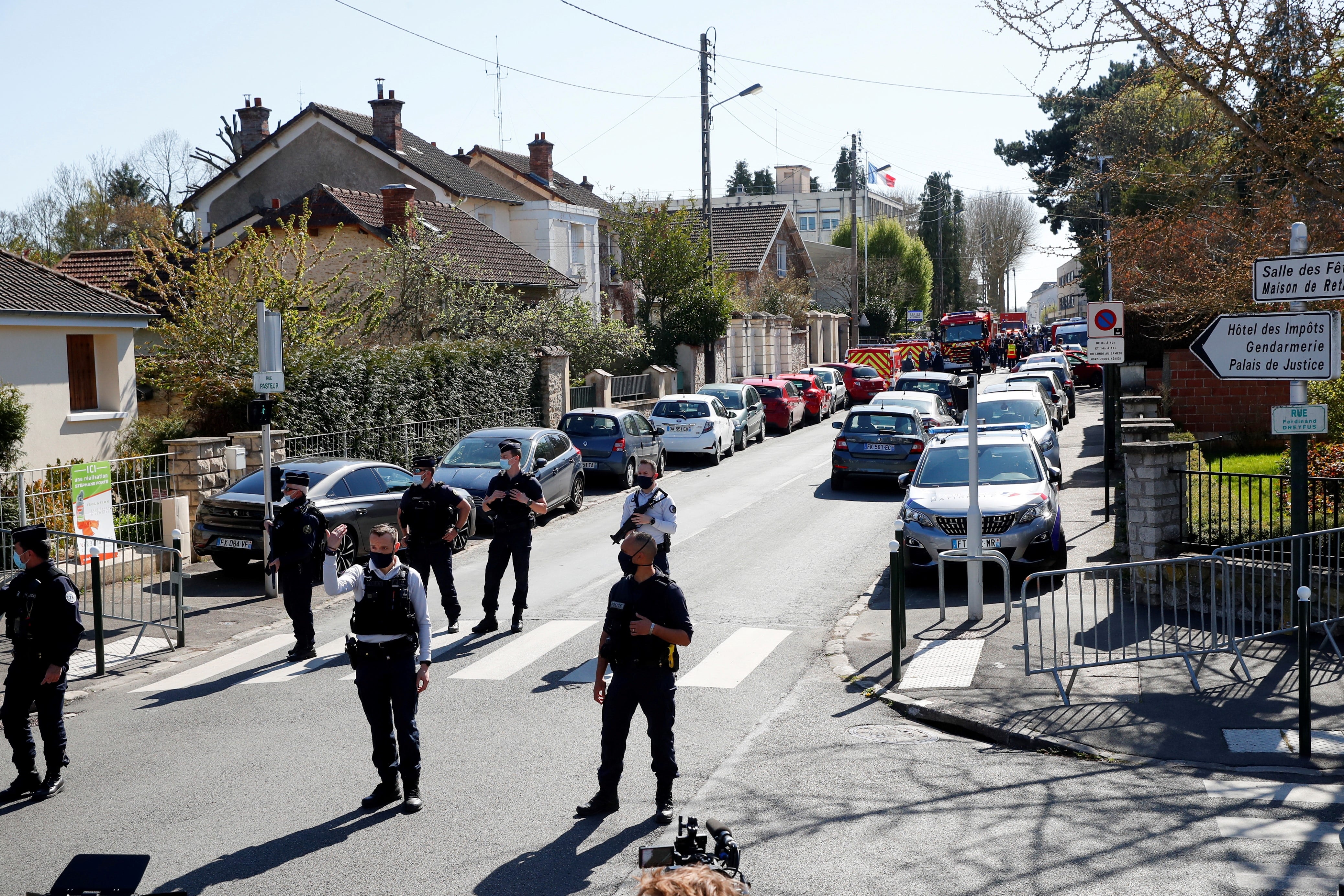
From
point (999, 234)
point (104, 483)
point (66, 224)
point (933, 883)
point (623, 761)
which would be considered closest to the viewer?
point (933, 883)

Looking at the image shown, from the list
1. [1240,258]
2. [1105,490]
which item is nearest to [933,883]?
[1240,258]

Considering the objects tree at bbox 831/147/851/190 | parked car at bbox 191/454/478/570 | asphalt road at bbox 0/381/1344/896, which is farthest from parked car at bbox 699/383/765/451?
tree at bbox 831/147/851/190

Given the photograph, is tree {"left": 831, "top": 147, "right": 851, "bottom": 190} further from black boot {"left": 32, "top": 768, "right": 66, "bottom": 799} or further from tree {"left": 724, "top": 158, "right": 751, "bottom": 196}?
black boot {"left": 32, "top": 768, "right": 66, "bottom": 799}

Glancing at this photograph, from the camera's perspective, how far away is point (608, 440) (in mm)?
22359

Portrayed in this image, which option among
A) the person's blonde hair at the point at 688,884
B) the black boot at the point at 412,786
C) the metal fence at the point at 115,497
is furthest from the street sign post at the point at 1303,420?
the metal fence at the point at 115,497

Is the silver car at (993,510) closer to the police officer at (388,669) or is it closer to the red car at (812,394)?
the police officer at (388,669)

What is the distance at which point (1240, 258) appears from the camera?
1375 centimetres

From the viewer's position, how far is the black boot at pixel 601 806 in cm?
689

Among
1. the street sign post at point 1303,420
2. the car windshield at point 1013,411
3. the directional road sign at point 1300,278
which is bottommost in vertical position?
the car windshield at point 1013,411

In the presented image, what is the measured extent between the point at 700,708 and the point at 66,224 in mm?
60840

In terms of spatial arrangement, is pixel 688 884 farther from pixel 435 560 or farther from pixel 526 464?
pixel 526 464

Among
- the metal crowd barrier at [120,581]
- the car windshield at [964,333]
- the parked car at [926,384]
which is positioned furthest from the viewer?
the car windshield at [964,333]

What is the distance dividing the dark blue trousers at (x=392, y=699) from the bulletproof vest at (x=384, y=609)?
0.09 meters

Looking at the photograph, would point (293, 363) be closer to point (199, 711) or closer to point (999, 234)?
point (199, 711)
